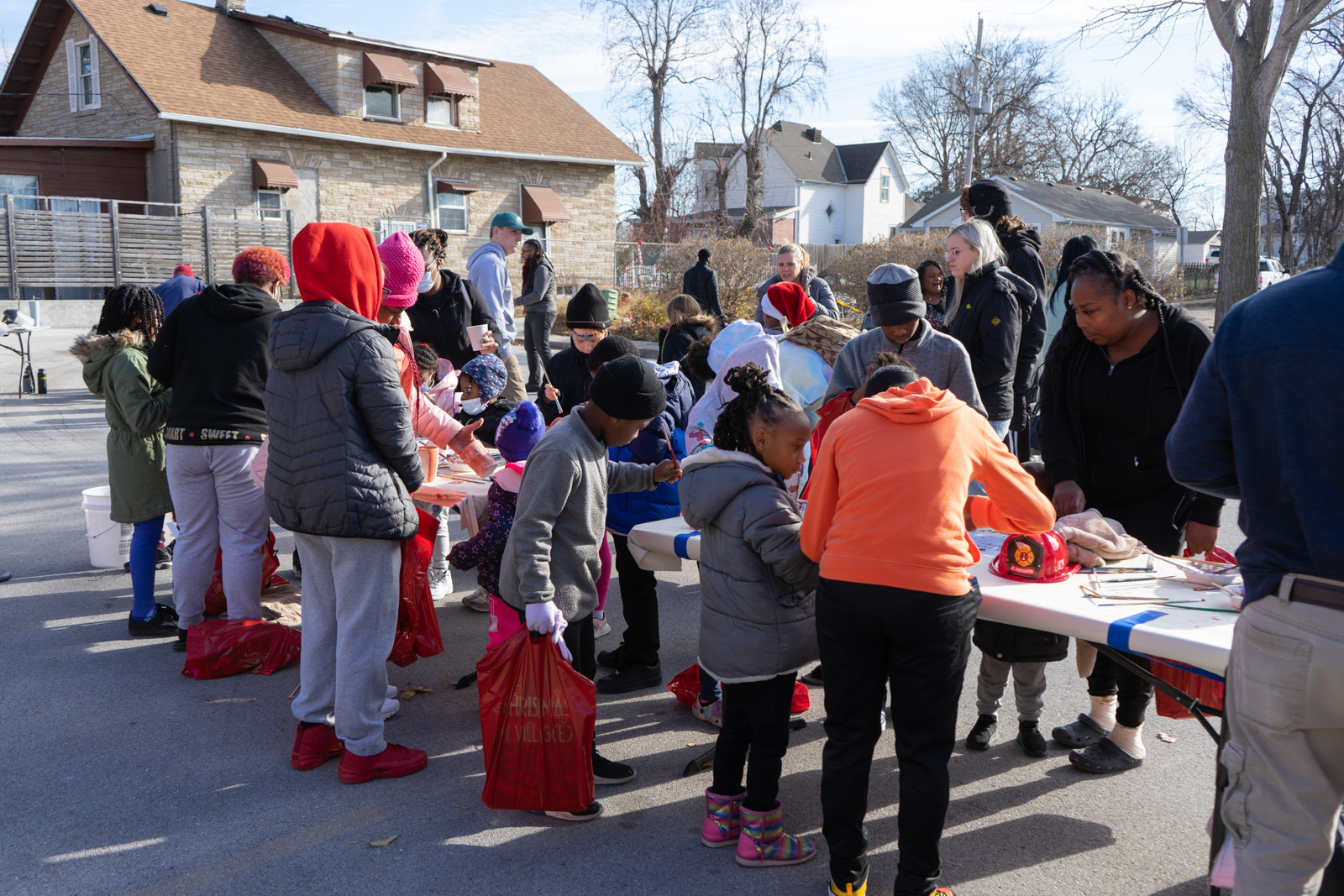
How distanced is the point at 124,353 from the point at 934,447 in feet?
14.6

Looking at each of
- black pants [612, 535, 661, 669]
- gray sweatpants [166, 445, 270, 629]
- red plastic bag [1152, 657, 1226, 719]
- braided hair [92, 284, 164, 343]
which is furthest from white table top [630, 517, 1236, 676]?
braided hair [92, 284, 164, 343]

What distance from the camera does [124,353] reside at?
508cm

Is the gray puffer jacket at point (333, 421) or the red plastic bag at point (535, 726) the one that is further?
the gray puffer jacket at point (333, 421)

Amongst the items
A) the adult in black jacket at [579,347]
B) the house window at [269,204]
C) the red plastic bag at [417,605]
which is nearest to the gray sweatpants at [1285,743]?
the red plastic bag at [417,605]

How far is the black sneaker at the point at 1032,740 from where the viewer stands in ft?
12.5

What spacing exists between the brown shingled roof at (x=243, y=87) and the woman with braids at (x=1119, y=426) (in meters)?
23.6

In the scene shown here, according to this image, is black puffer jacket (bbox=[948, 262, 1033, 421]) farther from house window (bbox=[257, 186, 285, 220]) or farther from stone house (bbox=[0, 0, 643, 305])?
house window (bbox=[257, 186, 285, 220])

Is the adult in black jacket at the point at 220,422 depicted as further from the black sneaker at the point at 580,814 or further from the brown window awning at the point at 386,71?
the brown window awning at the point at 386,71

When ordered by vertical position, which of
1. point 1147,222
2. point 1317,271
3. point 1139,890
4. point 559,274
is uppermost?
point 1147,222

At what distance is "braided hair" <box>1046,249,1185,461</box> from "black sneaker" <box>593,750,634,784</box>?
7.11 ft

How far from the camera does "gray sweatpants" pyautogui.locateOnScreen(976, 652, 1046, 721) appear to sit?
3722mm

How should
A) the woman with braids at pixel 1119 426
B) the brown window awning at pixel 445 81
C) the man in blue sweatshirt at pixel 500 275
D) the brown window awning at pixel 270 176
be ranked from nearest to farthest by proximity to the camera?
Result: the woman with braids at pixel 1119 426 < the man in blue sweatshirt at pixel 500 275 < the brown window awning at pixel 270 176 < the brown window awning at pixel 445 81

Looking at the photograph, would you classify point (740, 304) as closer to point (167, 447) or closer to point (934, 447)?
point (167, 447)

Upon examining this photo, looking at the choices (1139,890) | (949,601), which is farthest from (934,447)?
(1139,890)
